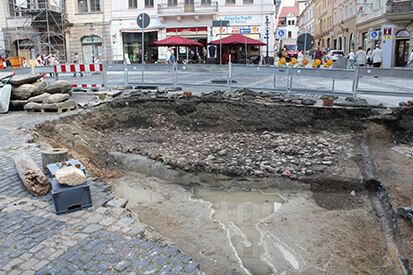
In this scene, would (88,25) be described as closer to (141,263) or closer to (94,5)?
(94,5)

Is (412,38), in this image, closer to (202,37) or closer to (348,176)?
(202,37)

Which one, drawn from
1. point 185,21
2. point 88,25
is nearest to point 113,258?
point 185,21

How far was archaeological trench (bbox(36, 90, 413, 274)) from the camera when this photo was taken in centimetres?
422

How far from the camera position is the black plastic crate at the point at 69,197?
4004mm

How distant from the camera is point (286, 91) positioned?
11.7m

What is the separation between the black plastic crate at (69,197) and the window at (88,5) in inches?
1286

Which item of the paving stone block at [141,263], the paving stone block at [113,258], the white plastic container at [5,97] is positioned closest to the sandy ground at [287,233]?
the paving stone block at [141,263]

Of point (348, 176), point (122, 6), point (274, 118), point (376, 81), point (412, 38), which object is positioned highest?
point (122, 6)

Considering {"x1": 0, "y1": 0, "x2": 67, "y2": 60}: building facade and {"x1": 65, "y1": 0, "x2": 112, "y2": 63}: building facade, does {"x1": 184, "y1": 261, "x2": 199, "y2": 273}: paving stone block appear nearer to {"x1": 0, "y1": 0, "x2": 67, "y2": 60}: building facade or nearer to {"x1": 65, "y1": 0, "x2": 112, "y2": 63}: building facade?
{"x1": 65, "y1": 0, "x2": 112, "y2": 63}: building facade

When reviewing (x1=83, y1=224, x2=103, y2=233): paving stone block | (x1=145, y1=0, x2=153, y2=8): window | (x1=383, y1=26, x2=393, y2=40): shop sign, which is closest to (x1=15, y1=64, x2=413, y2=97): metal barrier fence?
(x1=83, y1=224, x2=103, y2=233): paving stone block

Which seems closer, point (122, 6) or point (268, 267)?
point (268, 267)

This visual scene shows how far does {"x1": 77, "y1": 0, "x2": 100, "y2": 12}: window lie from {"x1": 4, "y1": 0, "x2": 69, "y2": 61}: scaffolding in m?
1.63

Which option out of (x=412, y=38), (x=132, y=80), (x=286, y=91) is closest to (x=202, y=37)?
(x=412, y=38)

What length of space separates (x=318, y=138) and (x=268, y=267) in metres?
4.90
